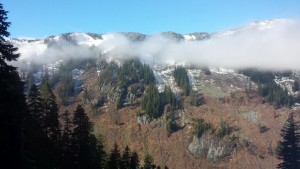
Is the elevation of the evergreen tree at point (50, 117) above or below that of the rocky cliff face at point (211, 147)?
above

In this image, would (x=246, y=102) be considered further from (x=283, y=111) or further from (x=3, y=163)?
(x=3, y=163)

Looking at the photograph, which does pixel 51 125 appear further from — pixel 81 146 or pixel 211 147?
pixel 211 147

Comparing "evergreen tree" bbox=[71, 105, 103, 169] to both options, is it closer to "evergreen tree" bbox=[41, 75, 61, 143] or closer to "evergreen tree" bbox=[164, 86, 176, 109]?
"evergreen tree" bbox=[41, 75, 61, 143]

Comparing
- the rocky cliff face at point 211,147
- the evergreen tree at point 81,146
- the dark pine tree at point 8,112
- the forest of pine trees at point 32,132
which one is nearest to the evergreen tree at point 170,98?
the rocky cliff face at point 211,147

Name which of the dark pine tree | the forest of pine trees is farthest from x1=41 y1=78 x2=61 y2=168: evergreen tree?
the dark pine tree

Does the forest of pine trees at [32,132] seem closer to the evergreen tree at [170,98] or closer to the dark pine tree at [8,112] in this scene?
the dark pine tree at [8,112]

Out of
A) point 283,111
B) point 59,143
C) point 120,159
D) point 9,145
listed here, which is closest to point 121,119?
point 283,111
